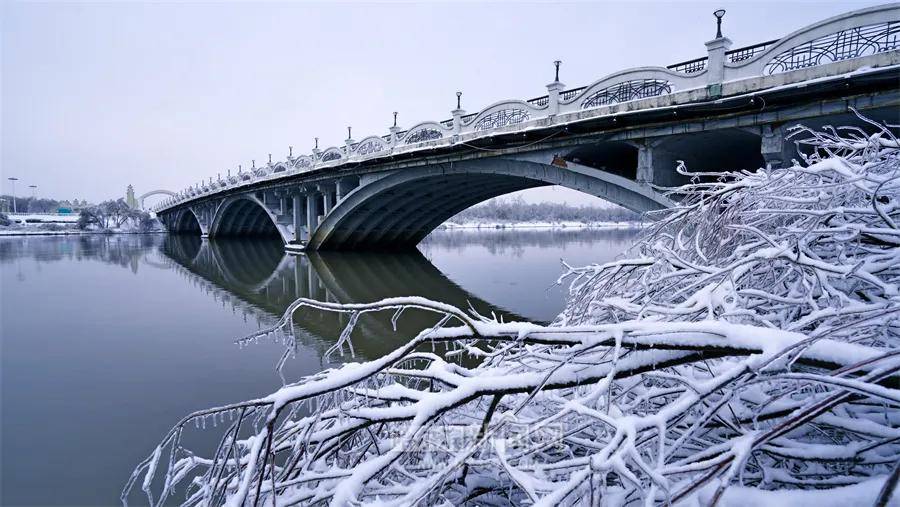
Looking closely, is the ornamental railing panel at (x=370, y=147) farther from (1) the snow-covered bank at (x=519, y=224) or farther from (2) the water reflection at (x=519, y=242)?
(1) the snow-covered bank at (x=519, y=224)

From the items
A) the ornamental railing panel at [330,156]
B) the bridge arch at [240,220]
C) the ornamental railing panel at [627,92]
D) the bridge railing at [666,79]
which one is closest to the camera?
the bridge railing at [666,79]

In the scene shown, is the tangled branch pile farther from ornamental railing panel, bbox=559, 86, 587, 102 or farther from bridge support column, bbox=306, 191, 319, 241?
bridge support column, bbox=306, 191, 319, 241

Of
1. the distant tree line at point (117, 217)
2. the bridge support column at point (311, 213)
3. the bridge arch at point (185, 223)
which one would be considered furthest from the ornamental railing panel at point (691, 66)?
the distant tree line at point (117, 217)

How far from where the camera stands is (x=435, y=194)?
70.9 feet

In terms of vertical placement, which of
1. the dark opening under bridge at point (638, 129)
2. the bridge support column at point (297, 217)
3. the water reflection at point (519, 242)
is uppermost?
the dark opening under bridge at point (638, 129)

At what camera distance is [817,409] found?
1060 mm

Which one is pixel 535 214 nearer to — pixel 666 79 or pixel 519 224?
pixel 519 224

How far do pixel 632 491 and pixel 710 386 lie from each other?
0.41 m

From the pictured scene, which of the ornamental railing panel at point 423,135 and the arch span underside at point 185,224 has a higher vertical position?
the ornamental railing panel at point 423,135

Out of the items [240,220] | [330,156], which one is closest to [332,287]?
[330,156]

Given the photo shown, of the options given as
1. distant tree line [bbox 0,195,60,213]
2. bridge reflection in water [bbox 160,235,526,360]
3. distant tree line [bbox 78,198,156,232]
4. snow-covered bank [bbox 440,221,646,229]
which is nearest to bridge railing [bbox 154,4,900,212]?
bridge reflection in water [bbox 160,235,526,360]

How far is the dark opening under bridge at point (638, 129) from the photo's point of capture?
7383 millimetres

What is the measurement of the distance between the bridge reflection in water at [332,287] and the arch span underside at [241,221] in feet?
42.1

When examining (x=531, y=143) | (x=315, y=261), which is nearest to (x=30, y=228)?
(x=315, y=261)
